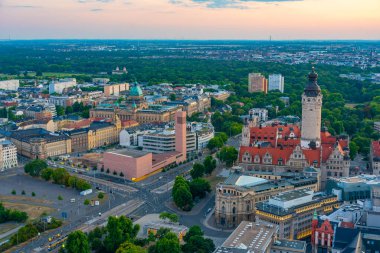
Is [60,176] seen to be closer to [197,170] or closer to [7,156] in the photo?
[7,156]

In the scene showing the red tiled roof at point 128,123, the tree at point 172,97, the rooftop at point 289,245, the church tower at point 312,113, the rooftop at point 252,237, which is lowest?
the rooftop at point 289,245

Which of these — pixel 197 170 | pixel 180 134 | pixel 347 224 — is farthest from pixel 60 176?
pixel 347 224

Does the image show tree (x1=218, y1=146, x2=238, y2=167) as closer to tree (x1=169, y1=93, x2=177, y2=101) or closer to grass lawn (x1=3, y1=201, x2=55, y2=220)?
grass lawn (x1=3, y1=201, x2=55, y2=220)

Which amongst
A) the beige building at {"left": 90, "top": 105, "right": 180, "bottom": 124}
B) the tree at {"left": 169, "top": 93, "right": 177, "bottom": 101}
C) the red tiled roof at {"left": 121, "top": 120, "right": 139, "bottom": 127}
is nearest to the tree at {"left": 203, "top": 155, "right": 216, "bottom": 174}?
the red tiled roof at {"left": 121, "top": 120, "right": 139, "bottom": 127}

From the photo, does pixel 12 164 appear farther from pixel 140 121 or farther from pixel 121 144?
pixel 140 121

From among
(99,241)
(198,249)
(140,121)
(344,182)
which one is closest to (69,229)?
(99,241)

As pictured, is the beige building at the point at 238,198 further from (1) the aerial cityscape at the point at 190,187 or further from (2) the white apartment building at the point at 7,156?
(2) the white apartment building at the point at 7,156

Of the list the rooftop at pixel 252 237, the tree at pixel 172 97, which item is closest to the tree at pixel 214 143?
the rooftop at pixel 252 237
